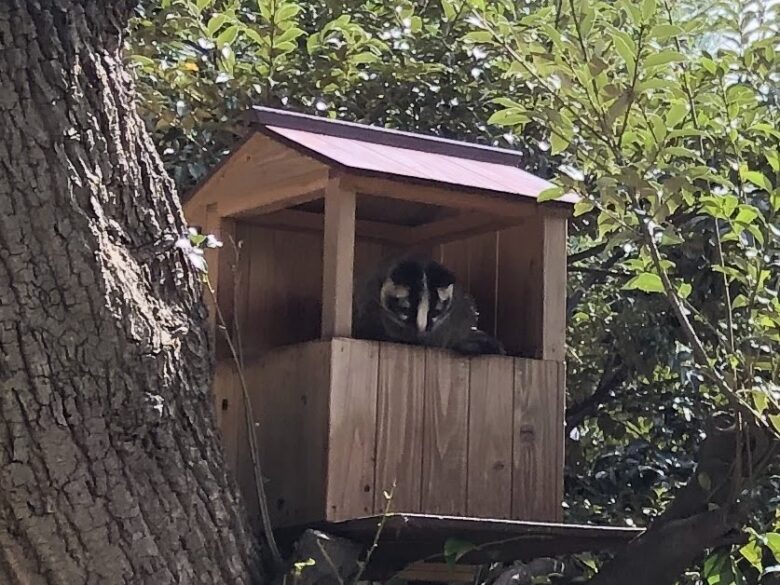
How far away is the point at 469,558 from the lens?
3244 mm

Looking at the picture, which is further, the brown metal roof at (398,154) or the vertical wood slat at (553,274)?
the vertical wood slat at (553,274)

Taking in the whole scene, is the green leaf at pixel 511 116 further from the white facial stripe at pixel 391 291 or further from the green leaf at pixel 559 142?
the white facial stripe at pixel 391 291

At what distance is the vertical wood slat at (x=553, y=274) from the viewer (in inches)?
136

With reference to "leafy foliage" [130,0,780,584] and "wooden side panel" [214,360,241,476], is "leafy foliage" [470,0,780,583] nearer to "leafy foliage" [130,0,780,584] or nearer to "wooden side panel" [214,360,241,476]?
"leafy foliage" [130,0,780,584]

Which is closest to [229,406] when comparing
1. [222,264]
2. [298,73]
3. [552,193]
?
[222,264]

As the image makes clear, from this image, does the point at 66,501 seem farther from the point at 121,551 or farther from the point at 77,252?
the point at 77,252

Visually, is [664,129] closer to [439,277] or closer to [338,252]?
[338,252]

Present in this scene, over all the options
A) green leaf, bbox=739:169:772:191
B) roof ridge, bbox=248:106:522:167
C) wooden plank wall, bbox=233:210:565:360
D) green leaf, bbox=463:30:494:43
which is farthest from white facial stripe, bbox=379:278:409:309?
green leaf, bbox=739:169:772:191

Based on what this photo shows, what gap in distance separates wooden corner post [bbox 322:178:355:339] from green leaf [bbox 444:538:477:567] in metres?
0.50

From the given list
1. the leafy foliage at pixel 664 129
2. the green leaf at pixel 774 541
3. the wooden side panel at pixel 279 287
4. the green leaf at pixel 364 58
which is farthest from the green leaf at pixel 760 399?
the green leaf at pixel 364 58

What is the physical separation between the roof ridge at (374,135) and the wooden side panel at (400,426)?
0.60 meters

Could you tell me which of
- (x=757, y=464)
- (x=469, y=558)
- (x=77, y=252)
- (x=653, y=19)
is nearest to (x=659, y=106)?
(x=653, y=19)

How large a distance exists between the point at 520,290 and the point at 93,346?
1.33 meters

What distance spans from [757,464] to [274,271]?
57.8 inches
